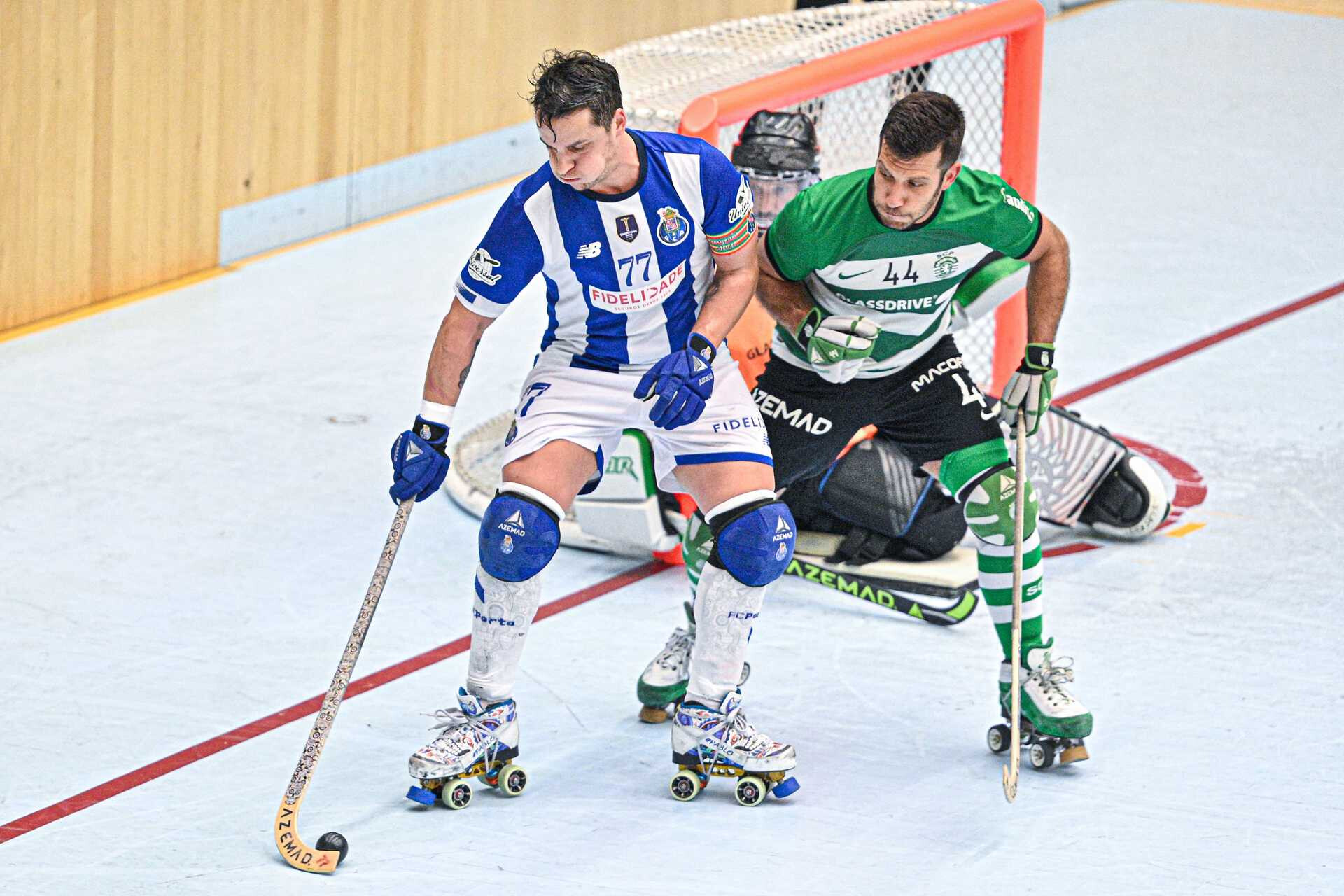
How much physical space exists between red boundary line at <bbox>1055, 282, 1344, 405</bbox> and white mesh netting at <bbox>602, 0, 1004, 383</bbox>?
481mm

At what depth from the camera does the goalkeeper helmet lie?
5680mm

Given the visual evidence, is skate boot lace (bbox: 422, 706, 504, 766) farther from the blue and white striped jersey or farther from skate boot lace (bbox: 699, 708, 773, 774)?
the blue and white striped jersey

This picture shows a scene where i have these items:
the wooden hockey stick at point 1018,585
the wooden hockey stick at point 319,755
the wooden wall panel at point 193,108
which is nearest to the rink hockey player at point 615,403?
the wooden hockey stick at point 319,755

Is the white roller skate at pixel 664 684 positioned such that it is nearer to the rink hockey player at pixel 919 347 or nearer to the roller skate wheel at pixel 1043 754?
the rink hockey player at pixel 919 347

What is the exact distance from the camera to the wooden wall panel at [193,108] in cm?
739

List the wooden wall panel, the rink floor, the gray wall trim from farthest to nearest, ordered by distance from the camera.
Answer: the gray wall trim
the wooden wall panel
the rink floor

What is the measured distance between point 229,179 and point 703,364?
489 cm

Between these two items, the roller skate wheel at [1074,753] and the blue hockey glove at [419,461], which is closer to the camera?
the blue hockey glove at [419,461]

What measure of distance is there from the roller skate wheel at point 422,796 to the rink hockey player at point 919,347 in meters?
0.71

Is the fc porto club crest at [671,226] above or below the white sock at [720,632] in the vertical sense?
above

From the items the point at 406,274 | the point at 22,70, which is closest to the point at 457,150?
the point at 406,274

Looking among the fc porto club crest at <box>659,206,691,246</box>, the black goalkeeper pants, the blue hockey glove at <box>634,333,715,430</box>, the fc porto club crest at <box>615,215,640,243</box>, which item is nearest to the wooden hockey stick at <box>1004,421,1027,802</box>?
the black goalkeeper pants

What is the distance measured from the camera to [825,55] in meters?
6.15

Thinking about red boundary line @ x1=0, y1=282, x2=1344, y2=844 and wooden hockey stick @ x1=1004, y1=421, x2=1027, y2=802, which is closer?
red boundary line @ x1=0, y1=282, x2=1344, y2=844
